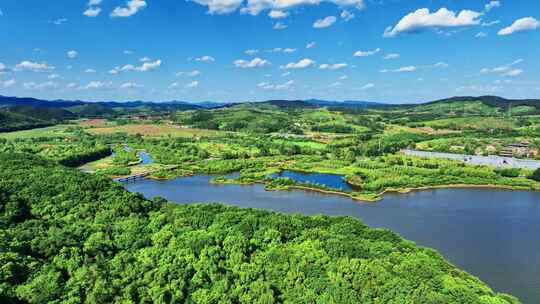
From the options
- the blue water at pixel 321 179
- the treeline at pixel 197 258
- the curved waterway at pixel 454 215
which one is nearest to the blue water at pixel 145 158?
the curved waterway at pixel 454 215

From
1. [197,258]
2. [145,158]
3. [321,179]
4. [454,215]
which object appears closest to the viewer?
[197,258]

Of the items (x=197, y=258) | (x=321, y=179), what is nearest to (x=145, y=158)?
(x=321, y=179)

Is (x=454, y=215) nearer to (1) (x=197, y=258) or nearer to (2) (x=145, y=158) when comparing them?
(1) (x=197, y=258)

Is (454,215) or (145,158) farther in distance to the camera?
(145,158)

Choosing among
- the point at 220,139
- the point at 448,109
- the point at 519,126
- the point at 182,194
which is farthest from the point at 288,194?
the point at 448,109

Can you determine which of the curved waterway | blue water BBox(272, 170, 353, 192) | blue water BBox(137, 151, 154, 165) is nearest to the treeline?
the curved waterway

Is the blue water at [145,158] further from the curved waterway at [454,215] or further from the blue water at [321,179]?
the blue water at [321,179]
